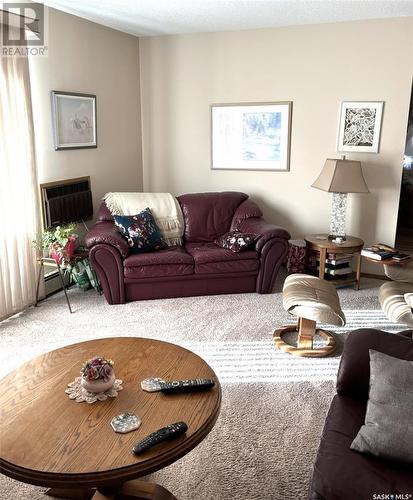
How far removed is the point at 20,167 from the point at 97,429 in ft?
8.88

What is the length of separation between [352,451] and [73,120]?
378cm

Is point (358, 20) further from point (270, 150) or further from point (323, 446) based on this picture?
point (323, 446)

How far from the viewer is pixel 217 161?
17.2ft

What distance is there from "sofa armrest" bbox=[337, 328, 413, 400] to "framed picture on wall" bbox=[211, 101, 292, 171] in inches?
131

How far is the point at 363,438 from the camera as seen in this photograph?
1.58m

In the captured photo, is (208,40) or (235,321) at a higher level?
(208,40)

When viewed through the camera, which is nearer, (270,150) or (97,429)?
A: (97,429)

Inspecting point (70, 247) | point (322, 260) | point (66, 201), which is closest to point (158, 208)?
point (66, 201)

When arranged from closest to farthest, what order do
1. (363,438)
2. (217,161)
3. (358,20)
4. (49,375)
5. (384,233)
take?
(363,438) → (49,375) → (358,20) → (384,233) → (217,161)

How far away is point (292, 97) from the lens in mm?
4812

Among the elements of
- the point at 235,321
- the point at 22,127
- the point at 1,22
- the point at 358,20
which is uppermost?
the point at 358,20

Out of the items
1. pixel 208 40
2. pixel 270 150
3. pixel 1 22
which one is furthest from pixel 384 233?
pixel 1 22

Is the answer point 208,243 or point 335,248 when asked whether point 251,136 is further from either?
point 335,248

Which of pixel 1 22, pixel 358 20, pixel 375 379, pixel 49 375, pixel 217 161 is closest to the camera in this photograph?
pixel 375 379
